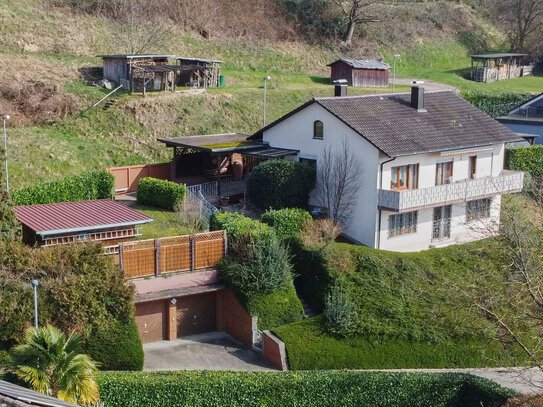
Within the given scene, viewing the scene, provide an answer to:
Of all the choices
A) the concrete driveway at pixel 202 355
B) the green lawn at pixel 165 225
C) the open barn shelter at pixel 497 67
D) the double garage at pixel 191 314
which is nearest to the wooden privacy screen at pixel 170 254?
the double garage at pixel 191 314

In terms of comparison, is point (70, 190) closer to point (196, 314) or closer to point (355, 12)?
point (196, 314)

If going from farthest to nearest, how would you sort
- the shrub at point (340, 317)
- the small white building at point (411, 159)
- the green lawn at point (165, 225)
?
the small white building at point (411, 159) < the green lawn at point (165, 225) < the shrub at point (340, 317)

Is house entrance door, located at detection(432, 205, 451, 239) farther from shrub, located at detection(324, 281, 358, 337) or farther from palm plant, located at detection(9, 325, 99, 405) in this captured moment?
palm plant, located at detection(9, 325, 99, 405)

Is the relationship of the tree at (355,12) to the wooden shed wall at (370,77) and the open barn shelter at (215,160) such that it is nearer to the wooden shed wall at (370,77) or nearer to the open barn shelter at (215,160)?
the wooden shed wall at (370,77)

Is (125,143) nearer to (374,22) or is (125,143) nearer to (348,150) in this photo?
(348,150)

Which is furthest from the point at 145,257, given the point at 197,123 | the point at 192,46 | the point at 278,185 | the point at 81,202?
the point at 192,46

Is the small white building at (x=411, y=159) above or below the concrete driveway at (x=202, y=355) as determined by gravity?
above
